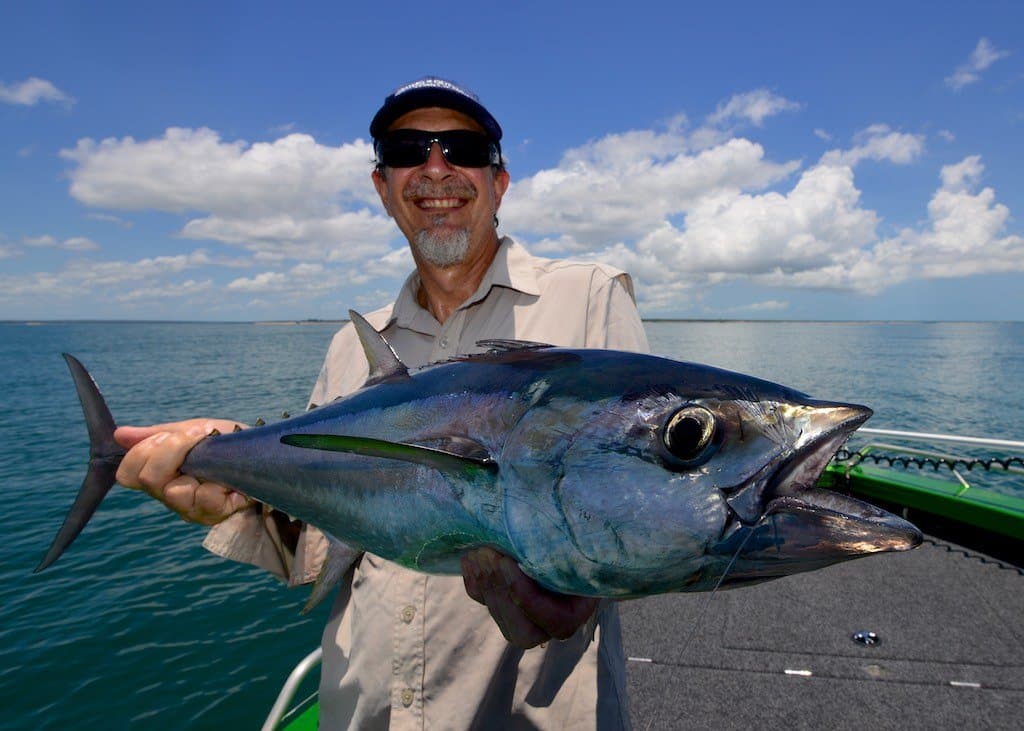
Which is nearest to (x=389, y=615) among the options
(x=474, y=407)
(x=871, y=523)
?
(x=474, y=407)

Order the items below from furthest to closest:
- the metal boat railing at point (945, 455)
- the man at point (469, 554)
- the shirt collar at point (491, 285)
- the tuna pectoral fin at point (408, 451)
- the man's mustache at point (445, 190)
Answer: the metal boat railing at point (945, 455) → the man's mustache at point (445, 190) → the shirt collar at point (491, 285) → the man at point (469, 554) → the tuna pectoral fin at point (408, 451)

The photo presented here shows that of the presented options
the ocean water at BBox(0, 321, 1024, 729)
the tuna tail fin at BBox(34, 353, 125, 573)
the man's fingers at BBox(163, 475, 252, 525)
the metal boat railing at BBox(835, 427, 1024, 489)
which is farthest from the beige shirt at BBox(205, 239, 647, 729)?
the ocean water at BBox(0, 321, 1024, 729)

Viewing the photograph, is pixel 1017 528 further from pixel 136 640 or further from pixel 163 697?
pixel 136 640

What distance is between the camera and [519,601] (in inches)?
62.7

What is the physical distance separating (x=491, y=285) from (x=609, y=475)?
5.38 feet

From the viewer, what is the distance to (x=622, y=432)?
4.78 feet

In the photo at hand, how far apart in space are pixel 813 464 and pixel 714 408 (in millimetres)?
249

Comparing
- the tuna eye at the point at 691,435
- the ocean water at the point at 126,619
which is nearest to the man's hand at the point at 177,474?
the tuna eye at the point at 691,435

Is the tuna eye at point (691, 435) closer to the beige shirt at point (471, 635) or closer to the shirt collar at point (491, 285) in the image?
the beige shirt at point (471, 635)

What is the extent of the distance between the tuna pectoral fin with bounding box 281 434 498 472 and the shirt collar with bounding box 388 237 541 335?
1344 mm

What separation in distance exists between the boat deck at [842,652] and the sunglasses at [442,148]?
3.44 metres

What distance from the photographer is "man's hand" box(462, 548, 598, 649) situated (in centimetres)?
157

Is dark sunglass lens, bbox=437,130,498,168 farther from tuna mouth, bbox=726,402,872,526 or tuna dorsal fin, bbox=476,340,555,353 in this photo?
tuna mouth, bbox=726,402,872,526

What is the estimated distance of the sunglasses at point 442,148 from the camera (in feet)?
10.7
